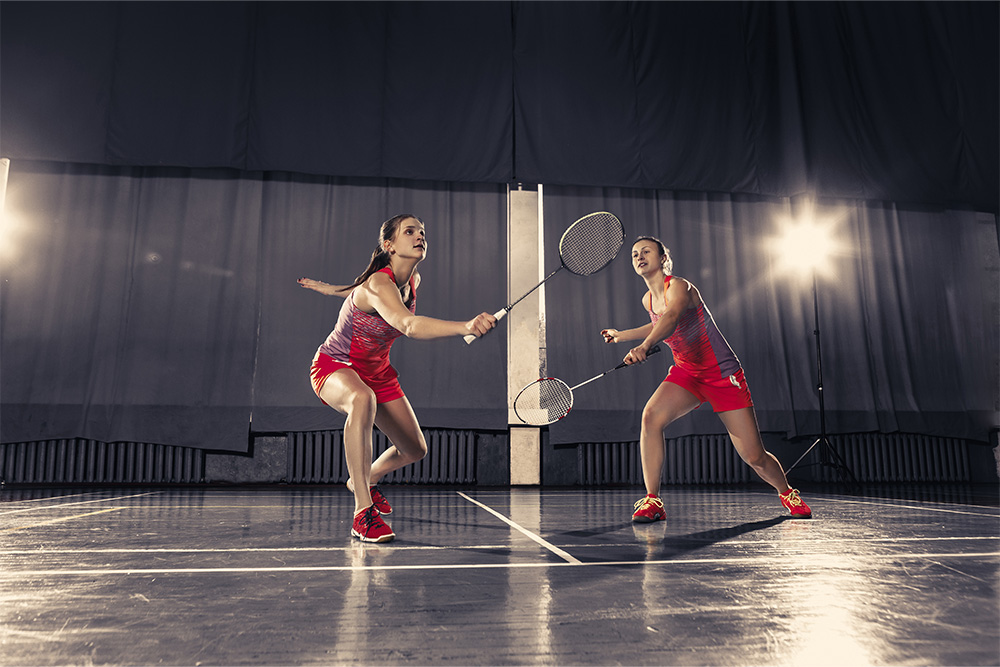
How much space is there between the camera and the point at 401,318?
8.04 ft

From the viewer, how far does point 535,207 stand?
7.01 m

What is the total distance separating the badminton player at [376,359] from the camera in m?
2.35

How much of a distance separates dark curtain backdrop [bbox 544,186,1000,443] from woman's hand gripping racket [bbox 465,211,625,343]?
3047 mm

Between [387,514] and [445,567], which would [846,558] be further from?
[387,514]

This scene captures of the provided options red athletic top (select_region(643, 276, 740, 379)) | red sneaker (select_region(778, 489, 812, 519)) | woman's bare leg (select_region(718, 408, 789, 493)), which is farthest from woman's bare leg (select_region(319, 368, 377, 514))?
red sneaker (select_region(778, 489, 812, 519))

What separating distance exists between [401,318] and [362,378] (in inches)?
21.6

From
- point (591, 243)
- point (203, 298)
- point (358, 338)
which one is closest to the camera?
point (358, 338)

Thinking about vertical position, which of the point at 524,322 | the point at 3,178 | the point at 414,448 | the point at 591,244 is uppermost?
the point at 3,178

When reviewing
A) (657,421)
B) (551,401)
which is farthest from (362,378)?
(657,421)

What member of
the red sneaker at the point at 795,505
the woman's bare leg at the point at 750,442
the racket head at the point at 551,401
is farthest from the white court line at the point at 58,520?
the red sneaker at the point at 795,505

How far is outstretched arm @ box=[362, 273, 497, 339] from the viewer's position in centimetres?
214

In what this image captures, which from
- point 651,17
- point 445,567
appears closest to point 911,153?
point 651,17

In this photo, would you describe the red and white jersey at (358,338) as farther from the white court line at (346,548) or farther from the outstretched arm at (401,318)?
the white court line at (346,548)

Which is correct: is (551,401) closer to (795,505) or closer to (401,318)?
(795,505)
